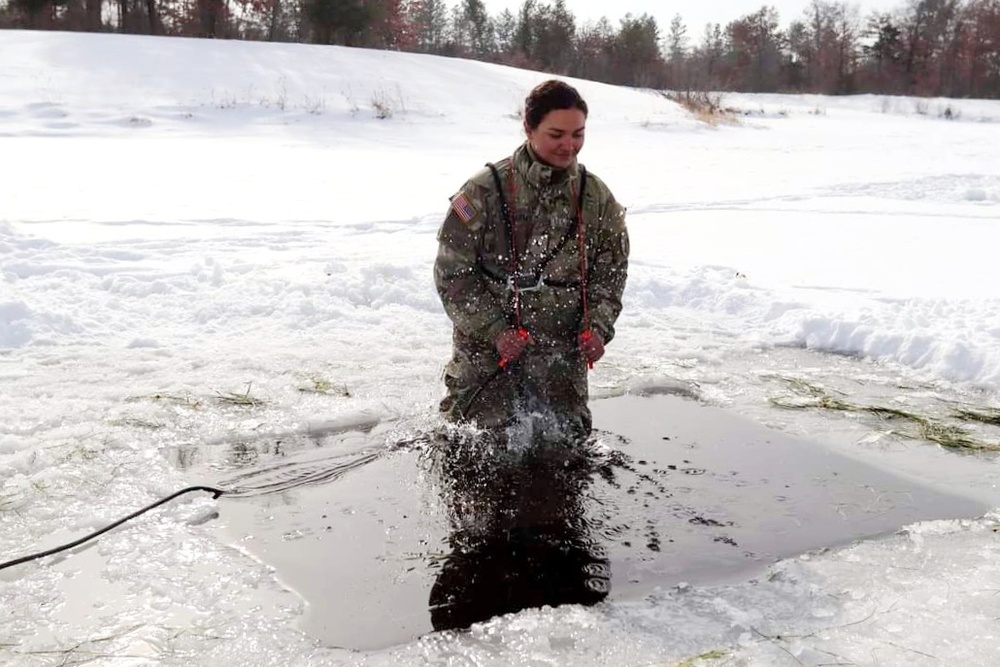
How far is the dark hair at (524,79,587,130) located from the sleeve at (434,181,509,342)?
42 cm

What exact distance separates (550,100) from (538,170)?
301mm

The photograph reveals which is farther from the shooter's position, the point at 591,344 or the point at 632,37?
the point at 632,37

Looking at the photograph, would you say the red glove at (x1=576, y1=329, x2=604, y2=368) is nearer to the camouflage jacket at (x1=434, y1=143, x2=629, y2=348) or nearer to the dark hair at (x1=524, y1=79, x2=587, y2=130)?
the camouflage jacket at (x1=434, y1=143, x2=629, y2=348)

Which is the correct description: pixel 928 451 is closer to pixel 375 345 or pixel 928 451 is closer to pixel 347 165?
pixel 375 345

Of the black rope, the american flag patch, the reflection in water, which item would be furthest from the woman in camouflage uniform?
the black rope

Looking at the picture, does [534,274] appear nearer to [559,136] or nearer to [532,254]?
[532,254]

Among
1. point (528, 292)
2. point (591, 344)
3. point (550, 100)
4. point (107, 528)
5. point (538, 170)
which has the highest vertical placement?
point (550, 100)

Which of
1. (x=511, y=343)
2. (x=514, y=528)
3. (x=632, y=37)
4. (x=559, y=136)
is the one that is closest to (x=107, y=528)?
(x=514, y=528)

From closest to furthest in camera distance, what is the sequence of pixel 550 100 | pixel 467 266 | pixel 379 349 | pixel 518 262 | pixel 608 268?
pixel 550 100 → pixel 467 266 → pixel 518 262 → pixel 608 268 → pixel 379 349

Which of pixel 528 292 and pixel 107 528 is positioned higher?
pixel 528 292

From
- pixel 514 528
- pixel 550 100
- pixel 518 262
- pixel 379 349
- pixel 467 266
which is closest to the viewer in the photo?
pixel 514 528

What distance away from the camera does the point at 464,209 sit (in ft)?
12.5

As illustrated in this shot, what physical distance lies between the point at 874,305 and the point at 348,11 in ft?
101

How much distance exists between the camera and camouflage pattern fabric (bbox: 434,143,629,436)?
151 inches
